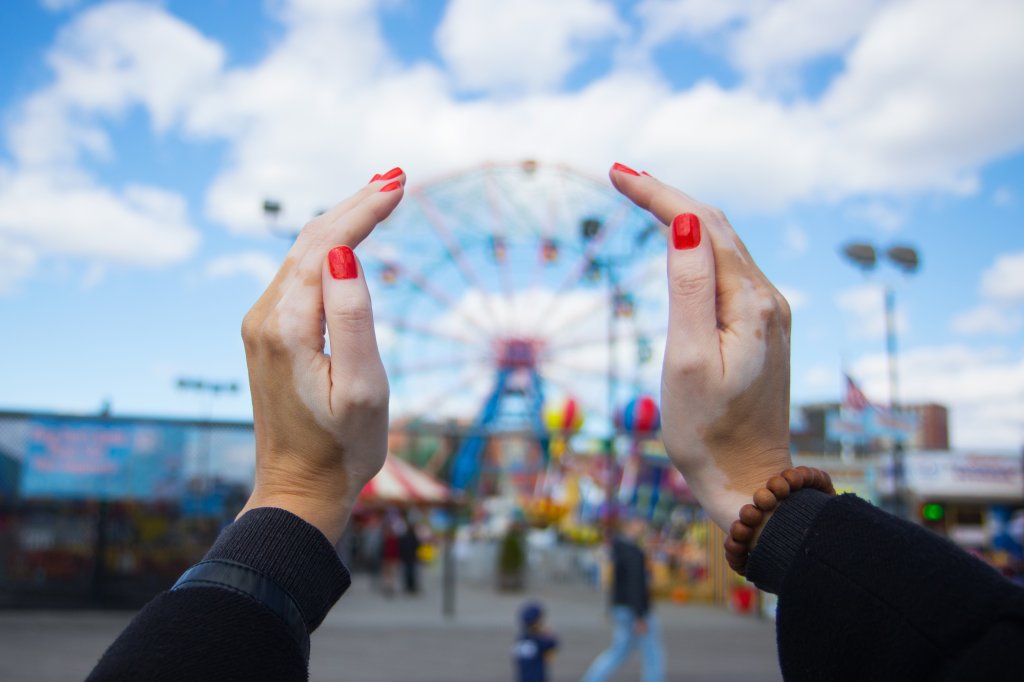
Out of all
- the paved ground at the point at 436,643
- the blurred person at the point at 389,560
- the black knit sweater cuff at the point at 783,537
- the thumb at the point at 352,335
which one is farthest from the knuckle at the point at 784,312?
the blurred person at the point at 389,560

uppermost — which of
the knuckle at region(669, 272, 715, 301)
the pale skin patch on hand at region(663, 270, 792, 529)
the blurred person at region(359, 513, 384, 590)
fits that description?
the knuckle at region(669, 272, 715, 301)

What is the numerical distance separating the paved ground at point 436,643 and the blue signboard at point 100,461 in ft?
6.23

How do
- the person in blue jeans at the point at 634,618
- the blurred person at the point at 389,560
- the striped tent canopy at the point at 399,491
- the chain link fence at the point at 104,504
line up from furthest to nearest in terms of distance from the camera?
the striped tent canopy at the point at 399,491 < the blurred person at the point at 389,560 < the chain link fence at the point at 104,504 < the person in blue jeans at the point at 634,618

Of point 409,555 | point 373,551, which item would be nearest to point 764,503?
point 409,555

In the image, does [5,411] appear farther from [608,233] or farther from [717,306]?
[608,233]

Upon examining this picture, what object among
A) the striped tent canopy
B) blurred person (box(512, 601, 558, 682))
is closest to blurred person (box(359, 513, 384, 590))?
the striped tent canopy

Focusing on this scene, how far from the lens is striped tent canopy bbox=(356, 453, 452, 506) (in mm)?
19375

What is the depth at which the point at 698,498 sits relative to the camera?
3.90 feet

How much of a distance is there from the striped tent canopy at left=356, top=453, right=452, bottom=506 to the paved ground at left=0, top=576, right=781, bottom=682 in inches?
95.0

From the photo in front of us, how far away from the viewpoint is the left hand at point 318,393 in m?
1.10

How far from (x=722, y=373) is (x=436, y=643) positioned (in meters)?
11.8

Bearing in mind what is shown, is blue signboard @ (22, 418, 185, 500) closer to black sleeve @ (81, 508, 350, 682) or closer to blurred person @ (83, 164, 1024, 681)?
blurred person @ (83, 164, 1024, 681)

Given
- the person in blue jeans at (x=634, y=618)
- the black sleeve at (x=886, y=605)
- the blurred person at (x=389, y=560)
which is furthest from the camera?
the blurred person at (x=389, y=560)

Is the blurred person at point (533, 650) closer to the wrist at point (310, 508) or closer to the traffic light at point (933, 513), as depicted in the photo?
the traffic light at point (933, 513)
